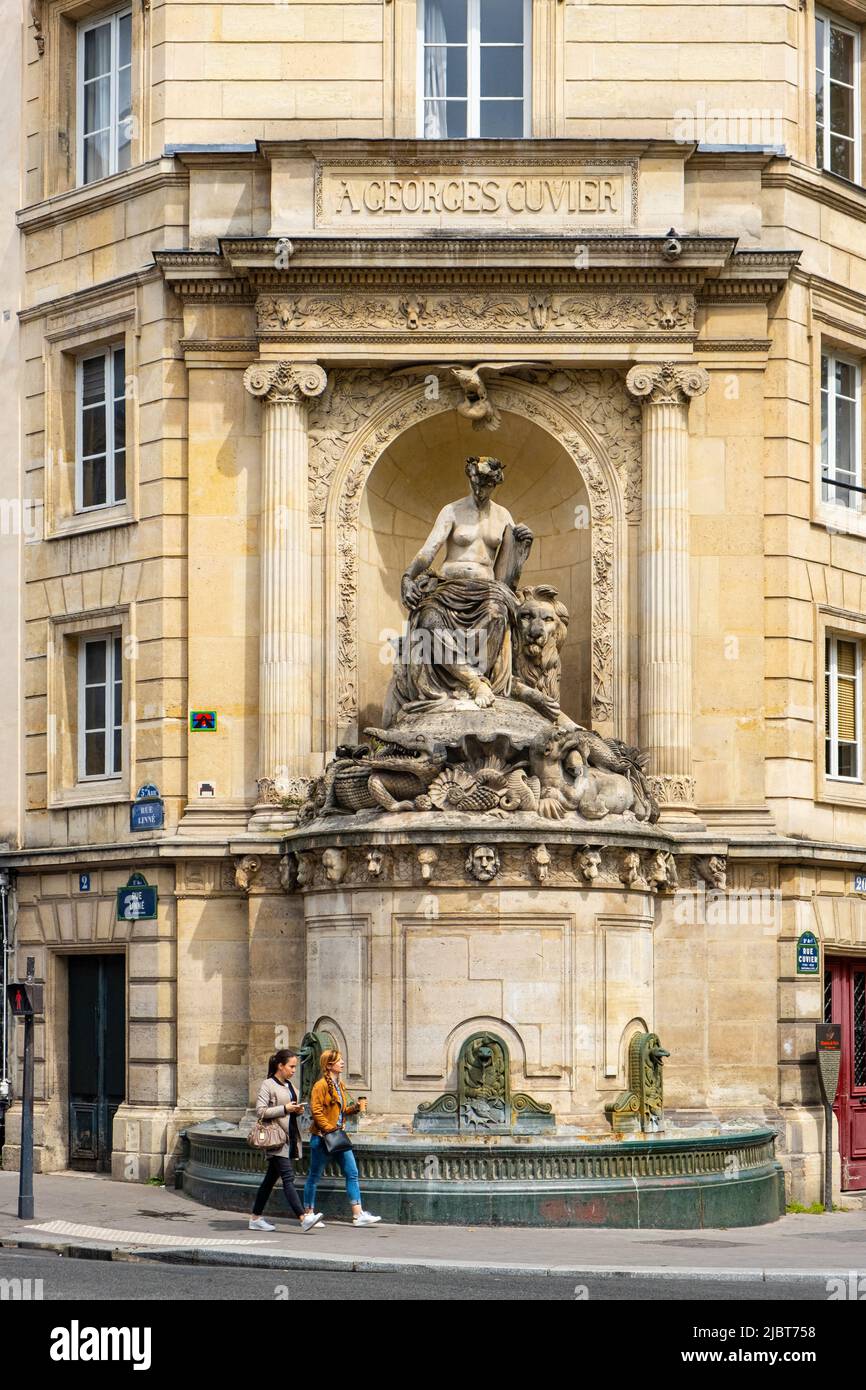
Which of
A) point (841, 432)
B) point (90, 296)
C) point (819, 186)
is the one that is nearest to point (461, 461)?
point (841, 432)

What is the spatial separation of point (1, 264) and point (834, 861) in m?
13.4

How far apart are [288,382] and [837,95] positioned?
8653 mm

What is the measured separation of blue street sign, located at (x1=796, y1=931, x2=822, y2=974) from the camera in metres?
26.5

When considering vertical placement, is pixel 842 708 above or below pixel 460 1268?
above

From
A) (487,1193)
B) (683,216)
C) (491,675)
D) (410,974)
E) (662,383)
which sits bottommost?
(487,1193)

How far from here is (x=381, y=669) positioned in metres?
27.6

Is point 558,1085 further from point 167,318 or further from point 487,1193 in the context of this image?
point 167,318

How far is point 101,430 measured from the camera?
96.0 ft

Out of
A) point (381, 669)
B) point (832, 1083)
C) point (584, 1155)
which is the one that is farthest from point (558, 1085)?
point (381, 669)

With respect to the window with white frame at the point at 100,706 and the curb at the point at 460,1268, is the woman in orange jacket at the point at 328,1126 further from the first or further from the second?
the window with white frame at the point at 100,706

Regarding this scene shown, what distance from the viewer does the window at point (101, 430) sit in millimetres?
28906

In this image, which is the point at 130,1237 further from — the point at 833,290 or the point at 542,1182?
the point at 833,290

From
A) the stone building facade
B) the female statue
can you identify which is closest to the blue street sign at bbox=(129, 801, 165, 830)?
the stone building facade

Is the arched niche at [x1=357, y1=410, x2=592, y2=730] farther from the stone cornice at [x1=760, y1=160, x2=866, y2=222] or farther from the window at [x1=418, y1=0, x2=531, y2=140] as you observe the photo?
the stone cornice at [x1=760, y1=160, x2=866, y2=222]
